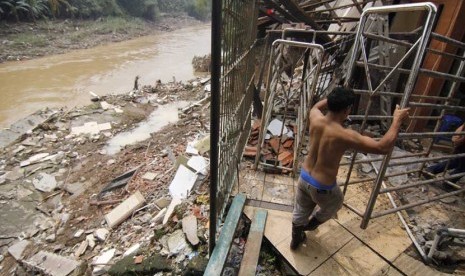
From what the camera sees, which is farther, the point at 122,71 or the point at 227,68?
the point at 122,71

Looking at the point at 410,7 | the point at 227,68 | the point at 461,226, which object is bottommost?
the point at 461,226

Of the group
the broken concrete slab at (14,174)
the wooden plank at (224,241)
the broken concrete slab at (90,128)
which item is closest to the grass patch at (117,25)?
the broken concrete slab at (90,128)

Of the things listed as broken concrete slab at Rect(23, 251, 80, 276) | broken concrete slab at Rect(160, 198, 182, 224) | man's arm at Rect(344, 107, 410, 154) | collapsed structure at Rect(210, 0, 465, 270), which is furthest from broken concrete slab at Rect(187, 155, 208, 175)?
man's arm at Rect(344, 107, 410, 154)

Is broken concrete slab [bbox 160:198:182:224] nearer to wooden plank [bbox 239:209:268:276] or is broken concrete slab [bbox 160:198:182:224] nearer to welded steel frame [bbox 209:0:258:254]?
welded steel frame [bbox 209:0:258:254]

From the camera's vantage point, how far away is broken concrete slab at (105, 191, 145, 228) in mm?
4066

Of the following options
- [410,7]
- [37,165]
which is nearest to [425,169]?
[410,7]

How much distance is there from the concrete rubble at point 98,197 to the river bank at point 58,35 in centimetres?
1161

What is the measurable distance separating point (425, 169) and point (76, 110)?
8830mm

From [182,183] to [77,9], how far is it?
25792 mm

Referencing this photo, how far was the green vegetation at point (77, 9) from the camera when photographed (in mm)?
18141

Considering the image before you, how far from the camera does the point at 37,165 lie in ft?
19.2

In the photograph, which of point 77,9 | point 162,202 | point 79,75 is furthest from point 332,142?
point 77,9

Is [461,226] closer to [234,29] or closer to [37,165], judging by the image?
[234,29]

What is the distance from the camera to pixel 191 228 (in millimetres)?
3246
